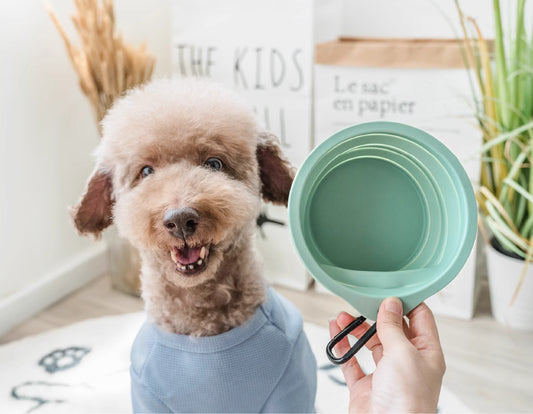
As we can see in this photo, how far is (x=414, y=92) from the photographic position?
151 centimetres

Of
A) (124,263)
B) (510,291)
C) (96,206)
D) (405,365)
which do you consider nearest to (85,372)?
(124,263)

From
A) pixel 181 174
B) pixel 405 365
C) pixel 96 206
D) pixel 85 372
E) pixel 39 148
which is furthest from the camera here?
pixel 39 148

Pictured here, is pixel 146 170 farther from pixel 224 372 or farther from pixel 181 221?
pixel 224 372

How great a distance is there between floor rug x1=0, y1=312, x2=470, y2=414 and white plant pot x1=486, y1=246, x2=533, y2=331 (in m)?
0.42

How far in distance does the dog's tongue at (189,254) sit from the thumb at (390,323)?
29cm

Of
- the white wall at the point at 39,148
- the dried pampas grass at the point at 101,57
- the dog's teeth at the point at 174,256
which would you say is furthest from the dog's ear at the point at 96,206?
the white wall at the point at 39,148

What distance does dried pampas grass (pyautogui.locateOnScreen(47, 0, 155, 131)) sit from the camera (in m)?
1.49

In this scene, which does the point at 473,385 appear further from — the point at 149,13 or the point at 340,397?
the point at 149,13

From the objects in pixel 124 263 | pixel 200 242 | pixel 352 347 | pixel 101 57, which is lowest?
pixel 124 263

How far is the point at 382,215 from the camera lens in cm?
85

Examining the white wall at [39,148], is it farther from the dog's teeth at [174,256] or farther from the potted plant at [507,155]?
the potted plant at [507,155]

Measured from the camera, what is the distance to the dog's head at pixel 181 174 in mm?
770

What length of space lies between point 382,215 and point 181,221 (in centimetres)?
33

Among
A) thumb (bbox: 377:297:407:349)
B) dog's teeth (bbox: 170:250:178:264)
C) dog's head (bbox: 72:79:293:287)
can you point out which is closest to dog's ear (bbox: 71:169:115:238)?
dog's head (bbox: 72:79:293:287)
